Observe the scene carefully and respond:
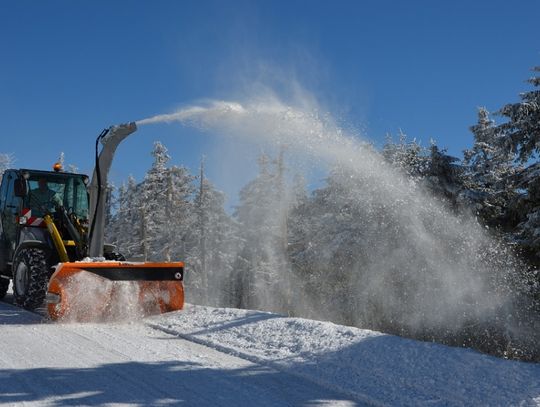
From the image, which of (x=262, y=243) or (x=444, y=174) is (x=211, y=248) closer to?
(x=262, y=243)

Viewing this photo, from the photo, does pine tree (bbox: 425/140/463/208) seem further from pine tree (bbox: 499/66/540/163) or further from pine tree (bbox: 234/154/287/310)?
pine tree (bbox: 234/154/287/310)

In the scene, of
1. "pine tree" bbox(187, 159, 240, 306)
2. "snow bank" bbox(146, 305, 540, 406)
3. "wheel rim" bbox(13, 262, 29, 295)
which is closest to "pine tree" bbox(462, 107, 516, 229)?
"snow bank" bbox(146, 305, 540, 406)

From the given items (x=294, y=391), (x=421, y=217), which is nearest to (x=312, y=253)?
(x=421, y=217)

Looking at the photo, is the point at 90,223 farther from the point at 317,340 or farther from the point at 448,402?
the point at 448,402

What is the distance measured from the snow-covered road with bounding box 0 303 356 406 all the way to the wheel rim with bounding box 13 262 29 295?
2.18 meters

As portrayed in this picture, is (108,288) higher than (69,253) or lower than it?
lower

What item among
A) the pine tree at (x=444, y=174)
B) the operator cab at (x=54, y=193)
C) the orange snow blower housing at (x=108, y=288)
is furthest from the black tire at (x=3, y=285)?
the pine tree at (x=444, y=174)

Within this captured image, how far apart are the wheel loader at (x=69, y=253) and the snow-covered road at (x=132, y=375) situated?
1088 mm

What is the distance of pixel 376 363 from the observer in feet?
17.0

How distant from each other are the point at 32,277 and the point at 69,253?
2.71 ft

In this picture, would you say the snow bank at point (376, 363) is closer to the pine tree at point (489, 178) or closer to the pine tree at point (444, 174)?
the pine tree at point (489, 178)

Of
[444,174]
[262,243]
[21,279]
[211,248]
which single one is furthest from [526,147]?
[211,248]

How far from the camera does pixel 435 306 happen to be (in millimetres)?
16391

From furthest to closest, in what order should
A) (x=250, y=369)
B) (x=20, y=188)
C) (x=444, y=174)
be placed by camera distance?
(x=444, y=174) → (x=20, y=188) → (x=250, y=369)
